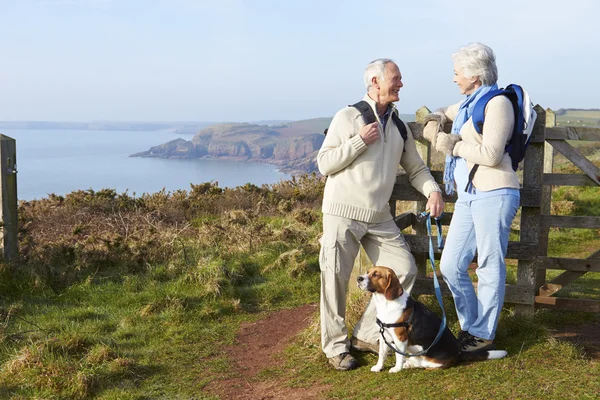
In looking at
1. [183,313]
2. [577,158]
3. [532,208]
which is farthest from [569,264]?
[183,313]

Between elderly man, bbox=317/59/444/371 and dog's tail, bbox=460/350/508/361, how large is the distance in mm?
635

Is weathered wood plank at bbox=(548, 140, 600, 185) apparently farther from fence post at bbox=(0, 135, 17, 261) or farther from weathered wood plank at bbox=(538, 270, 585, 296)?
fence post at bbox=(0, 135, 17, 261)

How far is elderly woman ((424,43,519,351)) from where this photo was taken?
428 centimetres

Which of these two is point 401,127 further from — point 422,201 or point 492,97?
point 422,201

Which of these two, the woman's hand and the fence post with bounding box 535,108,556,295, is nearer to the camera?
the woman's hand

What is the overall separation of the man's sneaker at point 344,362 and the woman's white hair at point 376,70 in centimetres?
205

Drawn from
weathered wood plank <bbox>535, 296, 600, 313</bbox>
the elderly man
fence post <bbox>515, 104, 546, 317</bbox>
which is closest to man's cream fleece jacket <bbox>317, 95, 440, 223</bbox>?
the elderly man

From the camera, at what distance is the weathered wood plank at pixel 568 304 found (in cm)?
588

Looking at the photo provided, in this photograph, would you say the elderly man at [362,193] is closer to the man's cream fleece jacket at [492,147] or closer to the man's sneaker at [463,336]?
the man's cream fleece jacket at [492,147]

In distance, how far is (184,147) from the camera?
49750 millimetres

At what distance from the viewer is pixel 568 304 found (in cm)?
595

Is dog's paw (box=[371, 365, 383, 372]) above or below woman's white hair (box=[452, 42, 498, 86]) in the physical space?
below

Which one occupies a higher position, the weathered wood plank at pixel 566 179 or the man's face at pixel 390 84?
the man's face at pixel 390 84

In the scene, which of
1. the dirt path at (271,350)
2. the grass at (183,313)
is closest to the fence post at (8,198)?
the grass at (183,313)
